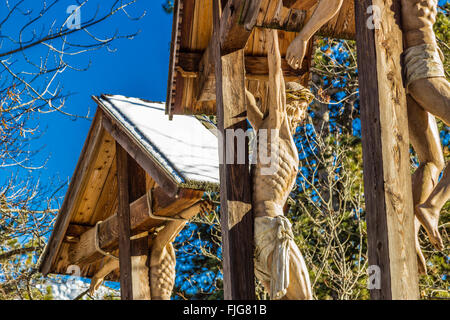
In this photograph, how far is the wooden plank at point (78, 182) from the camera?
6.43 meters

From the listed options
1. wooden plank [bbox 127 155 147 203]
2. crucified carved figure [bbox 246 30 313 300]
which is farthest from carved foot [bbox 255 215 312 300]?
wooden plank [bbox 127 155 147 203]

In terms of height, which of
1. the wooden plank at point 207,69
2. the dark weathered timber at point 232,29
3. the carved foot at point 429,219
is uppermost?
the wooden plank at point 207,69

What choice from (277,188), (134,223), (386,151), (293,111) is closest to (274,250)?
(277,188)

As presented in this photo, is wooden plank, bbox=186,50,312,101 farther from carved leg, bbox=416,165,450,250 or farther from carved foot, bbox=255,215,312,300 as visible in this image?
carved leg, bbox=416,165,450,250

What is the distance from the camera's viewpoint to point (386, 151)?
2.96 m

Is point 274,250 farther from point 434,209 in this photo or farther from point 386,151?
point 386,151

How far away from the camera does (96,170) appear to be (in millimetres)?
6539

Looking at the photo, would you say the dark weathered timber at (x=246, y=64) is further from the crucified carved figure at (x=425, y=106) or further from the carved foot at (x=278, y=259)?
the crucified carved figure at (x=425, y=106)

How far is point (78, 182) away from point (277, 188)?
2552 mm

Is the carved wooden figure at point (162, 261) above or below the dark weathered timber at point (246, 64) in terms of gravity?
below

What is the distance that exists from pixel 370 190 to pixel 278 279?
4.43 feet

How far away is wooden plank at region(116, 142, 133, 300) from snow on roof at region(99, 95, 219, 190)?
0.34m

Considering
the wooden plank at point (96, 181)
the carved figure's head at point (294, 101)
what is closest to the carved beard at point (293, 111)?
the carved figure's head at point (294, 101)

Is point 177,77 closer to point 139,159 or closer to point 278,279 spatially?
point 139,159
